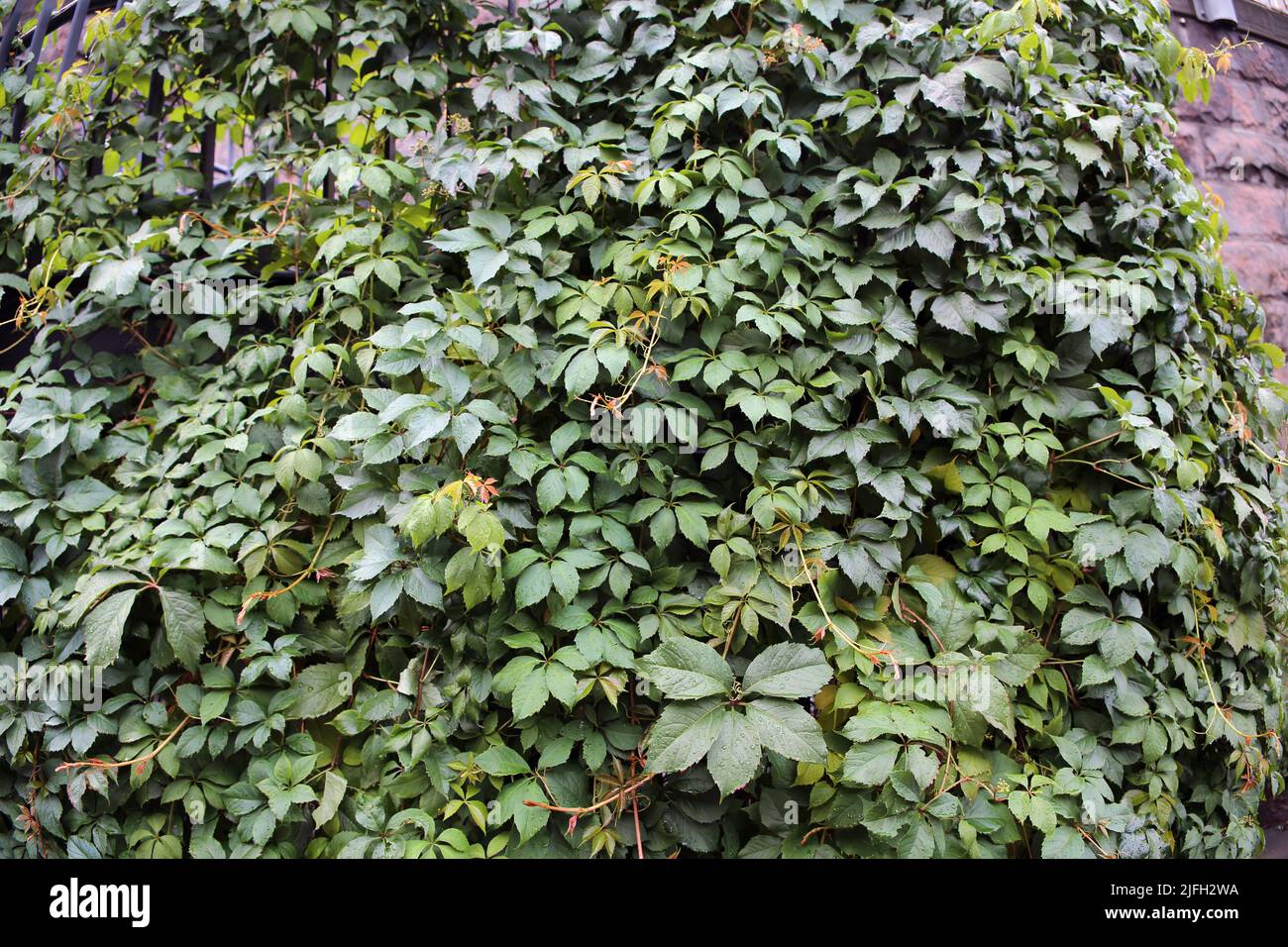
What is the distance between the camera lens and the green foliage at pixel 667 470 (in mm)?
1717

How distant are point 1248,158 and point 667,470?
9.33ft

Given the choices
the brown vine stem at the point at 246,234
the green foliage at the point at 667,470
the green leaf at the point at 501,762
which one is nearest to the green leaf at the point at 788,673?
the green foliage at the point at 667,470

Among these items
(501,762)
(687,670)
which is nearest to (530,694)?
(501,762)

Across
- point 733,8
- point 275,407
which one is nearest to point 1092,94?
point 733,8

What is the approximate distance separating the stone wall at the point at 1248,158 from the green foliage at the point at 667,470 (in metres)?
0.83

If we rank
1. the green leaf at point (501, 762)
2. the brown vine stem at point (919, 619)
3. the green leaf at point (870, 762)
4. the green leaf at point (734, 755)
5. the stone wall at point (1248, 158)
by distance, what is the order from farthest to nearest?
the stone wall at point (1248, 158) → the brown vine stem at point (919, 619) → the green leaf at point (501, 762) → the green leaf at point (870, 762) → the green leaf at point (734, 755)

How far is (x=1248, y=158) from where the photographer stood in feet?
10.4

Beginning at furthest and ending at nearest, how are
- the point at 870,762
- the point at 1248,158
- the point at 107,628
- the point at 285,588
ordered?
the point at 1248,158
the point at 285,588
the point at 107,628
the point at 870,762

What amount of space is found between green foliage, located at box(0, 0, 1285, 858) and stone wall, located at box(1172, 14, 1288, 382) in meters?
0.83

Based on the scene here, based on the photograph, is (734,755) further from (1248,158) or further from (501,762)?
(1248,158)

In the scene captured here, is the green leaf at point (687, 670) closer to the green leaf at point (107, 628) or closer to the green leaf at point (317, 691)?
the green leaf at point (317, 691)

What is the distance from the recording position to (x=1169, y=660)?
80.0 inches

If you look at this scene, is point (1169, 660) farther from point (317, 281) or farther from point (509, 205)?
point (317, 281)

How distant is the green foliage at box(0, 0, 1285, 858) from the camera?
1.72 m
